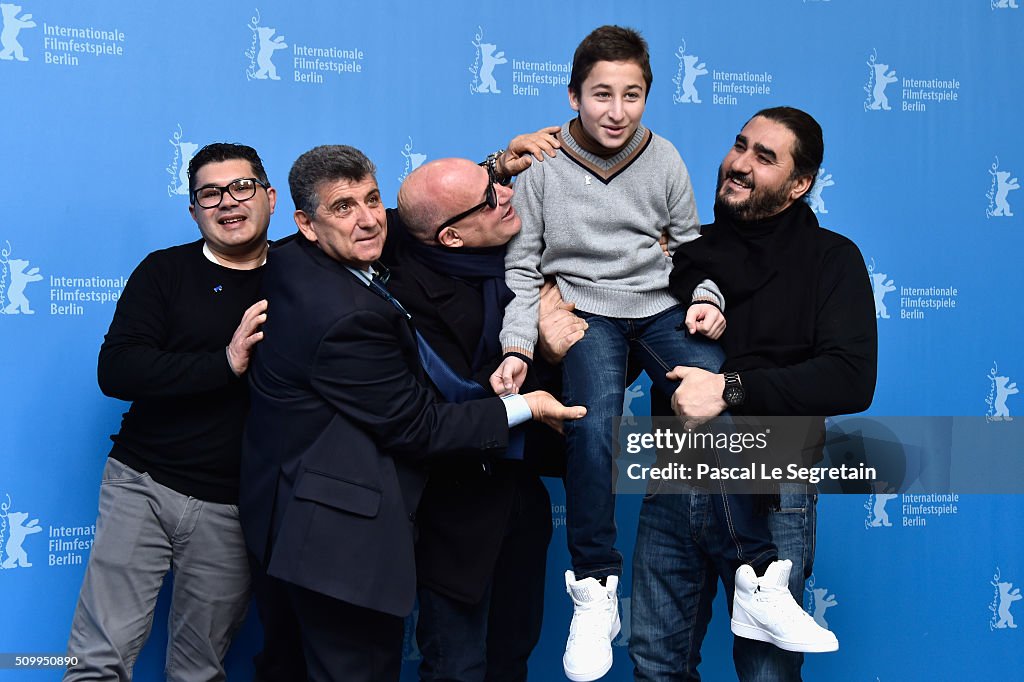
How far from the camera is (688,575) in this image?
7.91 feet

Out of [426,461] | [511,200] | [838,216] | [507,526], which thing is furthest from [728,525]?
[838,216]

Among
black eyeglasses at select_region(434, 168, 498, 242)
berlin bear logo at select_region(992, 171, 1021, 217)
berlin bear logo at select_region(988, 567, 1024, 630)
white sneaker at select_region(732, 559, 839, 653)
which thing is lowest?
berlin bear logo at select_region(988, 567, 1024, 630)

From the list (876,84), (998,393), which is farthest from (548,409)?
(998,393)

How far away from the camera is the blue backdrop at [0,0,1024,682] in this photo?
2.94 m

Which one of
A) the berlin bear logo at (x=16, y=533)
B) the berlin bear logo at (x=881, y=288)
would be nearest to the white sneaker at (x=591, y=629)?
the berlin bear logo at (x=16, y=533)

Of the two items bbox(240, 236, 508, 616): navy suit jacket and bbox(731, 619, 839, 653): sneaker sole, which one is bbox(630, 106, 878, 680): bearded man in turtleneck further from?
bbox(240, 236, 508, 616): navy suit jacket

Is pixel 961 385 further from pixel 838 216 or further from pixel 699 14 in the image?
pixel 699 14

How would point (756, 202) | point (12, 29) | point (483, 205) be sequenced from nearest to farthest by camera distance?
point (483, 205) → point (756, 202) → point (12, 29)

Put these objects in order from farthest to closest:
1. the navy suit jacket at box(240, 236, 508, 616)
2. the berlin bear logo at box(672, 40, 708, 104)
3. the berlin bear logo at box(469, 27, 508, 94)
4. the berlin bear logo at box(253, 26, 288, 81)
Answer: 1. the berlin bear logo at box(672, 40, 708, 104)
2. the berlin bear logo at box(469, 27, 508, 94)
3. the berlin bear logo at box(253, 26, 288, 81)
4. the navy suit jacket at box(240, 236, 508, 616)

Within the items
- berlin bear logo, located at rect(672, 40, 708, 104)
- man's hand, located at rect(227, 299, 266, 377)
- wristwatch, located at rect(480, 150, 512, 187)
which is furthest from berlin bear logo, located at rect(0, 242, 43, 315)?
berlin bear logo, located at rect(672, 40, 708, 104)

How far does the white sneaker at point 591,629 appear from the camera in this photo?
6.99ft

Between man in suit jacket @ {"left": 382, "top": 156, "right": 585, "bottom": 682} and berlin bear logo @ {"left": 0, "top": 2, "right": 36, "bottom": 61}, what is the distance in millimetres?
1474

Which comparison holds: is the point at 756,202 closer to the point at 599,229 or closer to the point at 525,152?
the point at 599,229

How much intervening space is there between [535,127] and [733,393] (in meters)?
1.52
